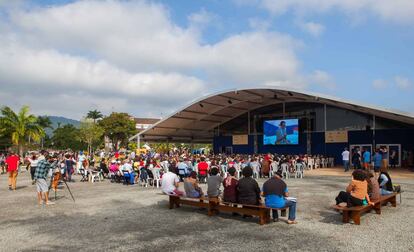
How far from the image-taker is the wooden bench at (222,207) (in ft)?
24.6

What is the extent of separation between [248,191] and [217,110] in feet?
80.1

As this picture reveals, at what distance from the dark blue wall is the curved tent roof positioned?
1.26 meters

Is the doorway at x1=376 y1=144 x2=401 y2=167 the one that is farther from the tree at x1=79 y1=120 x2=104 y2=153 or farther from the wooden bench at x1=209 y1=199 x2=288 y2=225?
the tree at x1=79 y1=120 x2=104 y2=153

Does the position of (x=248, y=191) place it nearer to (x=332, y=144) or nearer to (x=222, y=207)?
(x=222, y=207)

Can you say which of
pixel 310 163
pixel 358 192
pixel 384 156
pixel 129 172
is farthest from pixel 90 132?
pixel 358 192

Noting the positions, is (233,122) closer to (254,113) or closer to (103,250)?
(254,113)

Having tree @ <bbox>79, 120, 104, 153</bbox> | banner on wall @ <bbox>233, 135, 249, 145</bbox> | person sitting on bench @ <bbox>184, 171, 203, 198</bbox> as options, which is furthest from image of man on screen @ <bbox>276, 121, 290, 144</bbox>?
tree @ <bbox>79, 120, 104, 153</bbox>

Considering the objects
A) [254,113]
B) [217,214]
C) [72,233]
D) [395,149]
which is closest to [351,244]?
[217,214]

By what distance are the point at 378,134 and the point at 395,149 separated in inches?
61.5

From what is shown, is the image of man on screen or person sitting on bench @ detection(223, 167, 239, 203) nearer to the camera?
person sitting on bench @ detection(223, 167, 239, 203)

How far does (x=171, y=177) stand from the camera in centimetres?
1012

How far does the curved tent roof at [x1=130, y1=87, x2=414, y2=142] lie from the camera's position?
86.7 feet

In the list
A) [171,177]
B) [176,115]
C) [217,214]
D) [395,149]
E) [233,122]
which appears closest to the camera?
[217,214]

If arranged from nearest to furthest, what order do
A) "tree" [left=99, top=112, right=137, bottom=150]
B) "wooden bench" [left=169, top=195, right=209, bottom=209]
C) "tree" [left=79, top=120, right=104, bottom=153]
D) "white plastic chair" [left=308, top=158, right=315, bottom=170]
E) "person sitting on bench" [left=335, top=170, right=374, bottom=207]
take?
"person sitting on bench" [left=335, top=170, right=374, bottom=207]
"wooden bench" [left=169, top=195, right=209, bottom=209]
"white plastic chair" [left=308, top=158, right=315, bottom=170]
"tree" [left=99, top=112, right=137, bottom=150]
"tree" [left=79, top=120, right=104, bottom=153]
